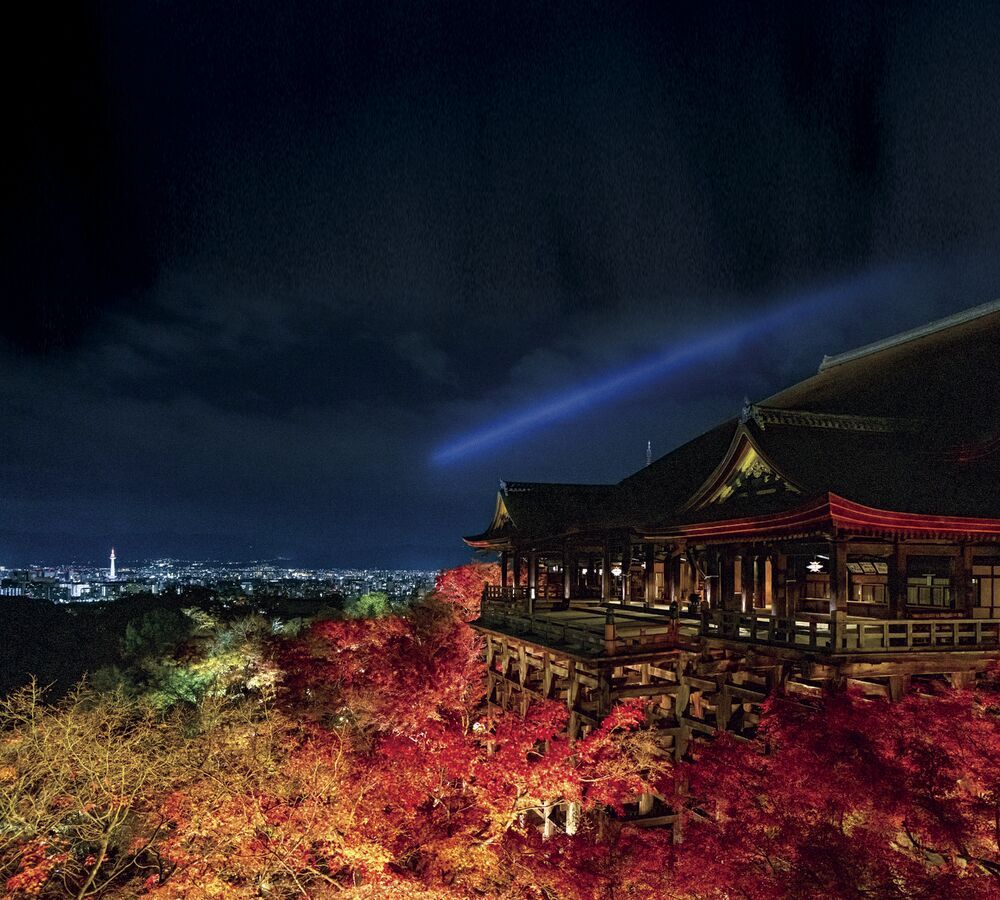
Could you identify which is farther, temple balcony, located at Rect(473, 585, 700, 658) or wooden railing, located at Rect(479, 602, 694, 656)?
temple balcony, located at Rect(473, 585, 700, 658)

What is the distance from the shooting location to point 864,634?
1277 cm

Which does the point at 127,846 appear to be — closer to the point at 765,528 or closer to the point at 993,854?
the point at 765,528

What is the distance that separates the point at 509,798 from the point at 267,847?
5.10 m

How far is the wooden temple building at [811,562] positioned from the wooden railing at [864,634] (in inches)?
1.8

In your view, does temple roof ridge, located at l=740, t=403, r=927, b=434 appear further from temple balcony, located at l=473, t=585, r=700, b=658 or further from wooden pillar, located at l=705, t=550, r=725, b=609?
temple balcony, located at l=473, t=585, r=700, b=658

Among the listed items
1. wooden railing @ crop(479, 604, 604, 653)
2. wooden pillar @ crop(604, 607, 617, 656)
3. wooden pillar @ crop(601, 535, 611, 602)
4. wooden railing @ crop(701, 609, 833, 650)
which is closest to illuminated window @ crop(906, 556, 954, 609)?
wooden railing @ crop(701, 609, 833, 650)

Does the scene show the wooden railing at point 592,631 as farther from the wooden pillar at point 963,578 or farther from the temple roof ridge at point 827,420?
the wooden pillar at point 963,578

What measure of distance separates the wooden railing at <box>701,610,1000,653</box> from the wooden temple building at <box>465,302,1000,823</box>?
5 cm

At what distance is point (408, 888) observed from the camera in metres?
13.2

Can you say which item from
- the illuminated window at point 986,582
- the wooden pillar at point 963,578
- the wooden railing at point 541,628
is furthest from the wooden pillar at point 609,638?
the illuminated window at point 986,582

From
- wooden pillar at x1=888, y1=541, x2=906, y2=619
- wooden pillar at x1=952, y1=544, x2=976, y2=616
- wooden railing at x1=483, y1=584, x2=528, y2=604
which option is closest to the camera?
wooden pillar at x1=888, y1=541, x2=906, y2=619

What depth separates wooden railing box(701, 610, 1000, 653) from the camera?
1246cm

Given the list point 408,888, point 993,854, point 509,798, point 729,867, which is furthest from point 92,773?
point 993,854

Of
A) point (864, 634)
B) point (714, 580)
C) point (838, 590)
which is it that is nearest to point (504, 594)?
point (714, 580)
